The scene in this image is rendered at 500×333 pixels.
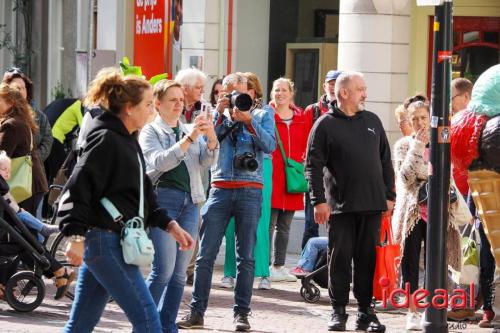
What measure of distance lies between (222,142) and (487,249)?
88.1 inches

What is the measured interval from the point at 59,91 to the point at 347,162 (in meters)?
14.4

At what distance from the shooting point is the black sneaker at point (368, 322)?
10.3 m

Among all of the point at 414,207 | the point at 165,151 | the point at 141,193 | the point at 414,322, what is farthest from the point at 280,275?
the point at 141,193

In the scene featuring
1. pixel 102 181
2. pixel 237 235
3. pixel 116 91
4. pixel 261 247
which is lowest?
pixel 261 247

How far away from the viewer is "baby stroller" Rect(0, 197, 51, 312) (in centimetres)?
1070

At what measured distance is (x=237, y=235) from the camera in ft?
33.9

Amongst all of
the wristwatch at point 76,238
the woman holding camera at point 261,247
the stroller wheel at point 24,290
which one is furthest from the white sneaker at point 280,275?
the wristwatch at point 76,238

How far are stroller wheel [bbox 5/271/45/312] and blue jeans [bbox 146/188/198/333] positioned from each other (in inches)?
71.4

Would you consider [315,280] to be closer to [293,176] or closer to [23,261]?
[293,176]

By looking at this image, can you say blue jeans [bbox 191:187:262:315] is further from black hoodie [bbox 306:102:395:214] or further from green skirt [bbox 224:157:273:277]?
green skirt [bbox 224:157:273:277]

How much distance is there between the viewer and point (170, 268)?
29.0ft

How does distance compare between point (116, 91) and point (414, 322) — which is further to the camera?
point (414, 322)

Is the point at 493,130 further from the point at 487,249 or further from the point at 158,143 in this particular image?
the point at 158,143

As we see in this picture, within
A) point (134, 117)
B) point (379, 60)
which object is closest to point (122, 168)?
point (134, 117)
